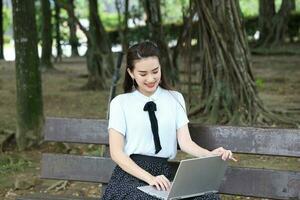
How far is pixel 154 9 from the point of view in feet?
36.3

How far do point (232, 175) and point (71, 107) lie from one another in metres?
7.30

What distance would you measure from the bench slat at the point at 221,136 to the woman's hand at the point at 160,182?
60cm

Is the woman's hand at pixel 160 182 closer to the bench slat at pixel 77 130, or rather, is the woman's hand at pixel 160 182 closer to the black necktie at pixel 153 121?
the black necktie at pixel 153 121

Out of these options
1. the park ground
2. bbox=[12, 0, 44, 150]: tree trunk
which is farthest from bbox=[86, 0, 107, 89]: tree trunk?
bbox=[12, 0, 44, 150]: tree trunk

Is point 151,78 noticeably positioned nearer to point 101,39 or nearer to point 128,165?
point 128,165

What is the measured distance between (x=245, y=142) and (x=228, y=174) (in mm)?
228

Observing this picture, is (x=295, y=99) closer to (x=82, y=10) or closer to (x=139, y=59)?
(x=139, y=59)

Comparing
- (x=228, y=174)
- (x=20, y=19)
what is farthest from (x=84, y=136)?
(x=20, y=19)

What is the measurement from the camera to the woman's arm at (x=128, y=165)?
310cm

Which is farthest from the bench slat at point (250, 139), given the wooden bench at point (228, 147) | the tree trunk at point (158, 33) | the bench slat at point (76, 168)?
the tree trunk at point (158, 33)

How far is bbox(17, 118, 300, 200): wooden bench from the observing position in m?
3.51

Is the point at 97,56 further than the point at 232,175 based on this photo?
Yes

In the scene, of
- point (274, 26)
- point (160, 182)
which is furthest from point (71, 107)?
point (274, 26)

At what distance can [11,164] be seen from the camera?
6.52 m
